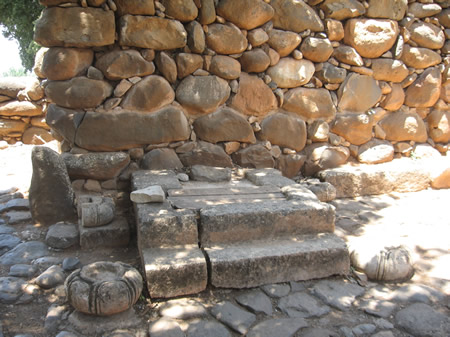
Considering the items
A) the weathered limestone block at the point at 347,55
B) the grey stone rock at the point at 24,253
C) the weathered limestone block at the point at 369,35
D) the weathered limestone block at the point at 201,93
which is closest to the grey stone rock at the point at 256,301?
the grey stone rock at the point at 24,253

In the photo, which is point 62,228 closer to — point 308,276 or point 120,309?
point 120,309

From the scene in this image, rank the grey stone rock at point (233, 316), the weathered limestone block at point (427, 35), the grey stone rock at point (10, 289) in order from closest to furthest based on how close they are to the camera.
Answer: the grey stone rock at point (233, 316)
the grey stone rock at point (10, 289)
the weathered limestone block at point (427, 35)

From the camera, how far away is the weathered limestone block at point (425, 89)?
471cm

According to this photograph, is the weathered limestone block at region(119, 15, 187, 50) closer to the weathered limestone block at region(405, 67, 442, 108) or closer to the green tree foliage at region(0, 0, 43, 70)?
the weathered limestone block at region(405, 67, 442, 108)

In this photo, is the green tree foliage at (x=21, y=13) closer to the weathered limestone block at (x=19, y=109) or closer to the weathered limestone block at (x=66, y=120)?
the weathered limestone block at (x=19, y=109)

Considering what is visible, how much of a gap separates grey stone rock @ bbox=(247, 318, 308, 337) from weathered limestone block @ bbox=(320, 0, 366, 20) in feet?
11.2

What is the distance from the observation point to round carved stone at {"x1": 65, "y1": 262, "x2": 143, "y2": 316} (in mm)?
2027

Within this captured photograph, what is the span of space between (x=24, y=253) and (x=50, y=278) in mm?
518

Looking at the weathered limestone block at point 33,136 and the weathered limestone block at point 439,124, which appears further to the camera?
the weathered limestone block at point 33,136

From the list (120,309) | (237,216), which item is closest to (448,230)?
(237,216)

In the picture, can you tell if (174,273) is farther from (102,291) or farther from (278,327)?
(278,327)

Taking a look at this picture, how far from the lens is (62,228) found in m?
3.02

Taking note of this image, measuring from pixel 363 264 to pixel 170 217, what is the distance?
1.41 m

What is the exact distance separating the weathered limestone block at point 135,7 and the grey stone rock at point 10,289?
236 centimetres
